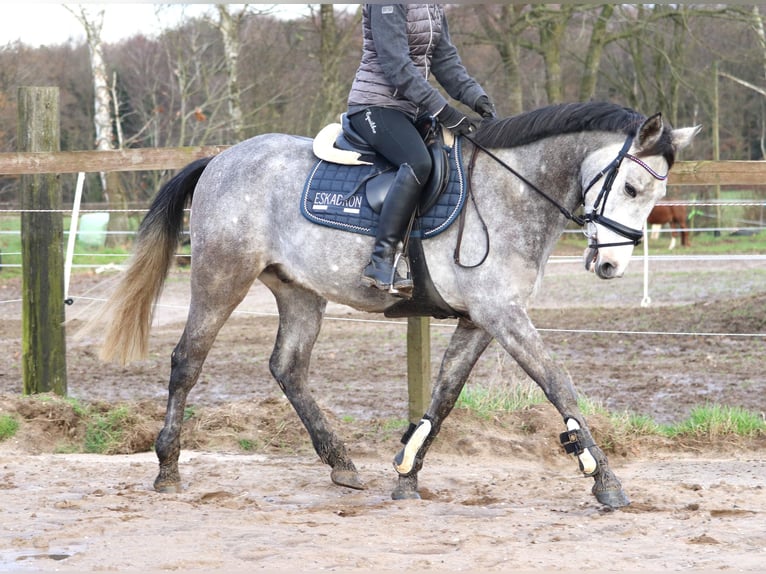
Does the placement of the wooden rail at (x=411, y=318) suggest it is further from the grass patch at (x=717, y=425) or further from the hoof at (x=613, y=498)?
the hoof at (x=613, y=498)

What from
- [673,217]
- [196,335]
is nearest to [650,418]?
[196,335]

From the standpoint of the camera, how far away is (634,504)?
15.6ft

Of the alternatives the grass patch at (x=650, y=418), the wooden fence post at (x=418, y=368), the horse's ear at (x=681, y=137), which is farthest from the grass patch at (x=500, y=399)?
the horse's ear at (x=681, y=137)

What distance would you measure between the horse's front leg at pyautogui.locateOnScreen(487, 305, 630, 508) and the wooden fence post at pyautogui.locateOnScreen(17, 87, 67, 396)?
151 inches

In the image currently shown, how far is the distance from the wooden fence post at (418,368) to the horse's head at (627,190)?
204cm

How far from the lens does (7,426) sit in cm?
652

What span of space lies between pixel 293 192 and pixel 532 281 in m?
1.46

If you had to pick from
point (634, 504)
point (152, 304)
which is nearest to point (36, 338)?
point (152, 304)

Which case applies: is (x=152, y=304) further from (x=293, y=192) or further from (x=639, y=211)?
(x=639, y=211)

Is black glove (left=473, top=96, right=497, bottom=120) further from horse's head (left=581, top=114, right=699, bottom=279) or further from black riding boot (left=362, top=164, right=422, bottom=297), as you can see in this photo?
horse's head (left=581, top=114, right=699, bottom=279)

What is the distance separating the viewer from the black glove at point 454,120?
5023 millimetres

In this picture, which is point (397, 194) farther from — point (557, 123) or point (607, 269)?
point (607, 269)

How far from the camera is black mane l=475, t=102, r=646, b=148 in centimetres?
478

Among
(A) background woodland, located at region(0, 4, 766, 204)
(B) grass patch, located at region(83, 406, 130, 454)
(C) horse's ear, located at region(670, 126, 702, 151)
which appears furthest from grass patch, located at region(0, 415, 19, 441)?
(A) background woodland, located at region(0, 4, 766, 204)
